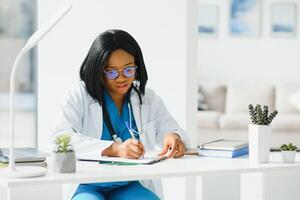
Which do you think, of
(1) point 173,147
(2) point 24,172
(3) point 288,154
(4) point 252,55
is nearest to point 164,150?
(1) point 173,147

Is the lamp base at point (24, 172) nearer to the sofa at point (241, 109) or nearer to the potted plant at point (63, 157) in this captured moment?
the potted plant at point (63, 157)

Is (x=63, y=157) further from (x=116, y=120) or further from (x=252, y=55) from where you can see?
(x=252, y=55)

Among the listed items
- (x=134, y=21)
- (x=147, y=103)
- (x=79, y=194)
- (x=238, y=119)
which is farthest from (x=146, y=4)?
(x=238, y=119)

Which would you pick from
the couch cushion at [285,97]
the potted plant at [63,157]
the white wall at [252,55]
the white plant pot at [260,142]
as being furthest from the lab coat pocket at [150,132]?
the white wall at [252,55]

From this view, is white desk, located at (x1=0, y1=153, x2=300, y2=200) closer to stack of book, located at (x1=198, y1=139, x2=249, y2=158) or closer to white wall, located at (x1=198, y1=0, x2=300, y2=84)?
stack of book, located at (x1=198, y1=139, x2=249, y2=158)

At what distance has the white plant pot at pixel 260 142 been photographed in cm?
233

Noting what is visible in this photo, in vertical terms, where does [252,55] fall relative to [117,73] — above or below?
above

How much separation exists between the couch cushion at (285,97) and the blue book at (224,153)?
4854 millimetres

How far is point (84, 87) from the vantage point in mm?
2592

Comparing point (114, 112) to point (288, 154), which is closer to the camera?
point (288, 154)

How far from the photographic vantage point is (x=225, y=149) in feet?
8.18

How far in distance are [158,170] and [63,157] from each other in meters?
0.34

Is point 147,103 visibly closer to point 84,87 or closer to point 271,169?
point 84,87

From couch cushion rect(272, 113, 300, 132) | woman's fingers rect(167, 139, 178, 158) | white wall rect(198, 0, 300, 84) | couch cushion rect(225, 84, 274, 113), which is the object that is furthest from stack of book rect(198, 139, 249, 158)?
white wall rect(198, 0, 300, 84)
